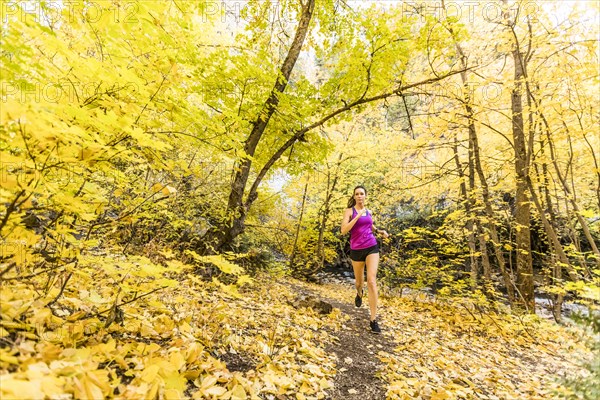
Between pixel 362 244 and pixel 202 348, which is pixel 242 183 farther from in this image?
pixel 202 348

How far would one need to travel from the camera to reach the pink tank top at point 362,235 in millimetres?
4199

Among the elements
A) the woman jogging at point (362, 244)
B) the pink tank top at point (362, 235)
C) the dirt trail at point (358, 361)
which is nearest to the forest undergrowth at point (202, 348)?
the dirt trail at point (358, 361)

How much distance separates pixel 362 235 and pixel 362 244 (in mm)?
129

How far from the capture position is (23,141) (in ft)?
4.70

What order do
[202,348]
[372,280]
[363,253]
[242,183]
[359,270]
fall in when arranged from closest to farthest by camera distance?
[202,348]
[372,280]
[363,253]
[359,270]
[242,183]

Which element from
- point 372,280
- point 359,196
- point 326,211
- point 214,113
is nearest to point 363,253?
point 372,280

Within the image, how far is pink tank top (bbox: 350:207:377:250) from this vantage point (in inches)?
165

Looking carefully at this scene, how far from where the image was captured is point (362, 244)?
422cm

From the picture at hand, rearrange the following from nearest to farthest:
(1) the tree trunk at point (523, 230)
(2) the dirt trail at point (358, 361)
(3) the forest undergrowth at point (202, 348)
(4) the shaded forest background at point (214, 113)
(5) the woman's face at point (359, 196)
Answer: (3) the forest undergrowth at point (202, 348) → (4) the shaded forest background at point (214, 113) → (2) the dirt trail at point (358, 361) → (5) the woman's face at point (359, 196) → (1) the tree trunk at point (523, 230)

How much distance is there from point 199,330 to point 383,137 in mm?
11473

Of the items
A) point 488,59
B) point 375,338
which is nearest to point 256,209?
point 375,338

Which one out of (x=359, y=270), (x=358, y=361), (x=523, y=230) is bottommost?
(x=358, y=361)

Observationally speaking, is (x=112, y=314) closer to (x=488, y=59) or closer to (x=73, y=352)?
(x=73, y=352)

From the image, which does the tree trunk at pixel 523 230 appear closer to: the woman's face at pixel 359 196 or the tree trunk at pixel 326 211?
the woman's face at pixel 359 196
